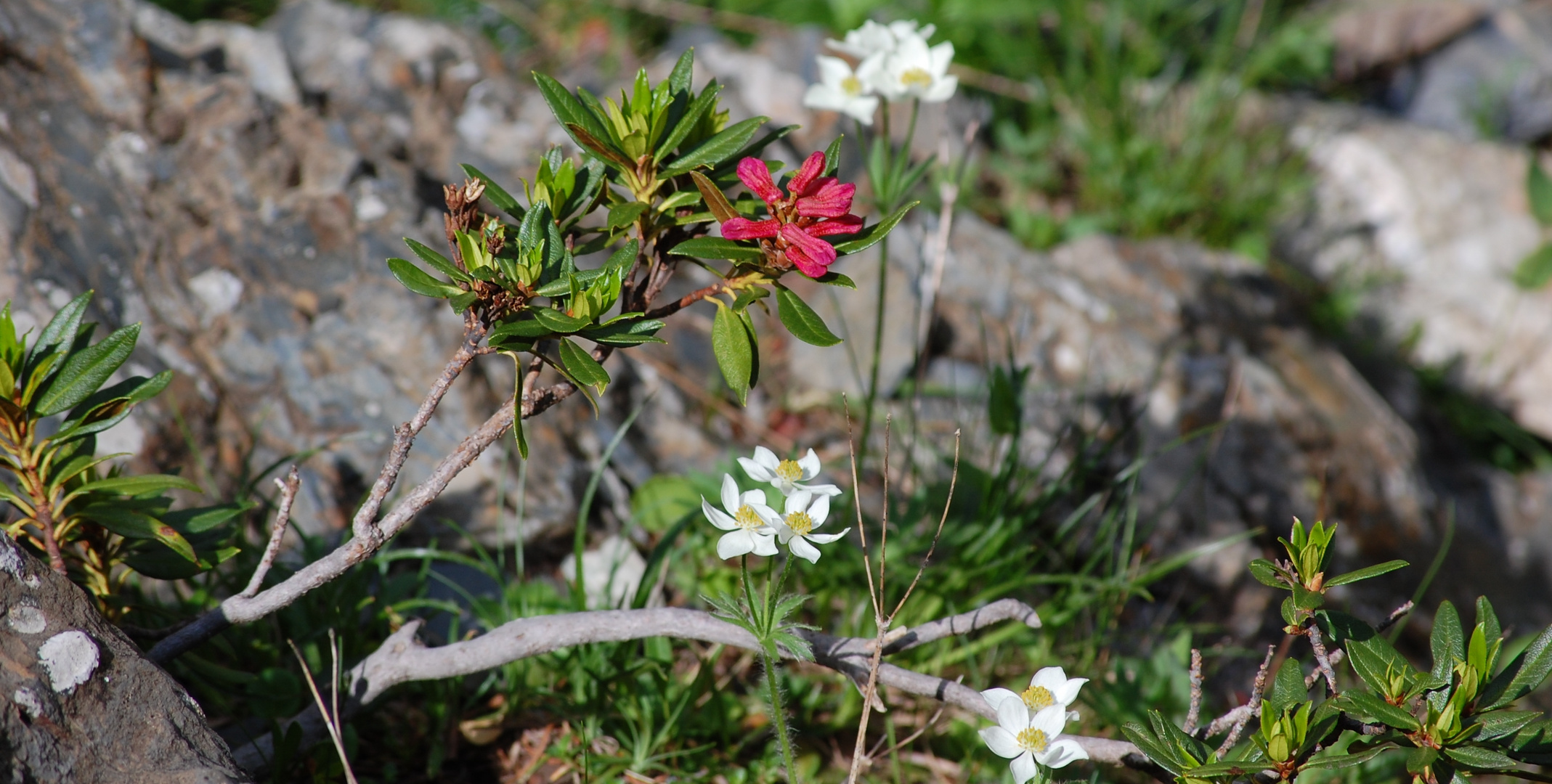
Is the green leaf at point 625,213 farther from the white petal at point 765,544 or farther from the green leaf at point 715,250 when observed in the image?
the white petal at point 765,544

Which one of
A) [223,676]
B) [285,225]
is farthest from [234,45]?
[223,676]

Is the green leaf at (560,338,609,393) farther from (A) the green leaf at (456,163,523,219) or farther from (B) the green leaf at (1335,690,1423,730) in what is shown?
(B) the green leaf at (1335,690,1423,730)

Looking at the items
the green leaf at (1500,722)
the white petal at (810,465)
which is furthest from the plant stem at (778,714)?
the green leaf at (1500,722)

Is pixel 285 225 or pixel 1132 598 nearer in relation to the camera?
pixel 285 225

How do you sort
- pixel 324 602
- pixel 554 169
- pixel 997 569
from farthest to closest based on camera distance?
pixel 997 569 → pixel 324 602 → pixel 554 169

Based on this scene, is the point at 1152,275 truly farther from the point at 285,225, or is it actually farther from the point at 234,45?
the point at 234,45

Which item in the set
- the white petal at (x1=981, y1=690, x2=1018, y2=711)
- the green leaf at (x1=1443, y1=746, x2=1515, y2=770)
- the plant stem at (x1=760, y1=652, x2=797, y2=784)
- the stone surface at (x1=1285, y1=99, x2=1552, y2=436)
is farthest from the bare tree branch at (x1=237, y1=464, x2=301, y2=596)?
the stone surface at (x1=1285, y1=99, x2=1552, y2=436)

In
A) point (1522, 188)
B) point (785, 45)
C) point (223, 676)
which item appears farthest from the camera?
point (1522, 188)

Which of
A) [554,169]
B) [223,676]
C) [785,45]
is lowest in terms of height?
[223,676]
